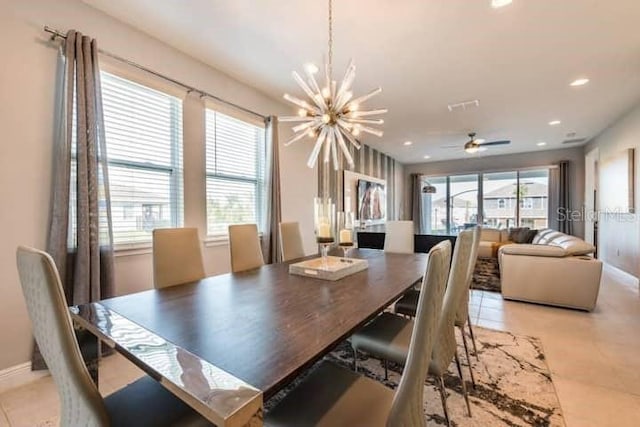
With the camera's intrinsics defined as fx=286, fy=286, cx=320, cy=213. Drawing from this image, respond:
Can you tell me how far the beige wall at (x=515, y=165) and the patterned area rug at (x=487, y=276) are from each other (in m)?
3.62

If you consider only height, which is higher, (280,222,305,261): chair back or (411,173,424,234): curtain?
(411,173,424,234): curtain

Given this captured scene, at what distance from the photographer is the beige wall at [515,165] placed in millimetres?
7180

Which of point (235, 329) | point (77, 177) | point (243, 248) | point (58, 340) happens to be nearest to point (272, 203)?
point (243, 248)

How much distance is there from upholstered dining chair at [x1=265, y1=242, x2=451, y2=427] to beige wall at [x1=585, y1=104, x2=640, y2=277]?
5.42 m

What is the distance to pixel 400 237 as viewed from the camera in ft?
11.5

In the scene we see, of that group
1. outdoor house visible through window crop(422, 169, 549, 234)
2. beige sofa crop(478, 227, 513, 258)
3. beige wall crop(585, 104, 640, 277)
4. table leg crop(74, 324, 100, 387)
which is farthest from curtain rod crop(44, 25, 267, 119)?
outdoor house visible through window crop(422, 169, 549, 234)

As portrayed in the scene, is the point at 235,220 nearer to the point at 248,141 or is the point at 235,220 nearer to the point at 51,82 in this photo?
the point at 248,141

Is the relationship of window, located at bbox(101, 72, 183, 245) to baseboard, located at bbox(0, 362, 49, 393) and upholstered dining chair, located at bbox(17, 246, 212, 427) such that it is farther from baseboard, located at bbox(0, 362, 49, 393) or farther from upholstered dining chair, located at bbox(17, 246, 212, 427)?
upholstered dining chair, located at bbox(17, 246, 212, 427)

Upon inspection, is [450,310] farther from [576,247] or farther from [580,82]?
[580,82]

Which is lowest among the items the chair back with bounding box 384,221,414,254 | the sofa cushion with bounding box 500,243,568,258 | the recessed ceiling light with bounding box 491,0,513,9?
the sofa cushion with bounding box 500,243,568,258

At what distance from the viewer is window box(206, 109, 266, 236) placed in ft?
10.7

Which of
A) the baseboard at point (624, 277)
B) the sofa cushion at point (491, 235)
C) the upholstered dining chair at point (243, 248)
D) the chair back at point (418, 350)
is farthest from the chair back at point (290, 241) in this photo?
the sofa cushion at point (491, 235)

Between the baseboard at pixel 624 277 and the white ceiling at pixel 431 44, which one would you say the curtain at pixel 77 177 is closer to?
the white ceiling at pixel 431 44

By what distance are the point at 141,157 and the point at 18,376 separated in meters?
1.81
